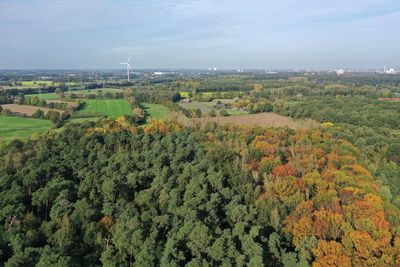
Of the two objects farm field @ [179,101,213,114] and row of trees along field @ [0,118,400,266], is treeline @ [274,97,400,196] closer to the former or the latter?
row of trees along field @ [0,118,400,266]

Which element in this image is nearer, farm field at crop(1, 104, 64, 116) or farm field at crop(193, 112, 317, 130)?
farm field at crop(193, 112, 317, 130)

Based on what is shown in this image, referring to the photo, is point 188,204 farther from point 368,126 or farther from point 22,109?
point 22,109

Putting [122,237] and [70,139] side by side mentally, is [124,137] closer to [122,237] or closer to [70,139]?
[70,139]

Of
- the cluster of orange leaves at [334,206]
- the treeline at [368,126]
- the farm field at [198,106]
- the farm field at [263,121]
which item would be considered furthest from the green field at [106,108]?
the cluster of orange leaves at [334,206]

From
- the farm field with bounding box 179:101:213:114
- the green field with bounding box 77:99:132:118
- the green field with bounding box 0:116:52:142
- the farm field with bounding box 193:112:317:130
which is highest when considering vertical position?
the green field with bounding box 77:99:132:118

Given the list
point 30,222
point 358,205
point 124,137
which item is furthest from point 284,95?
point 30,222

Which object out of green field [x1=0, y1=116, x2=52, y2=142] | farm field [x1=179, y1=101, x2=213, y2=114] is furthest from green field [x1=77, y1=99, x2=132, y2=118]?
farm field [x1=179, y1=101, x2=213, y2=114]
